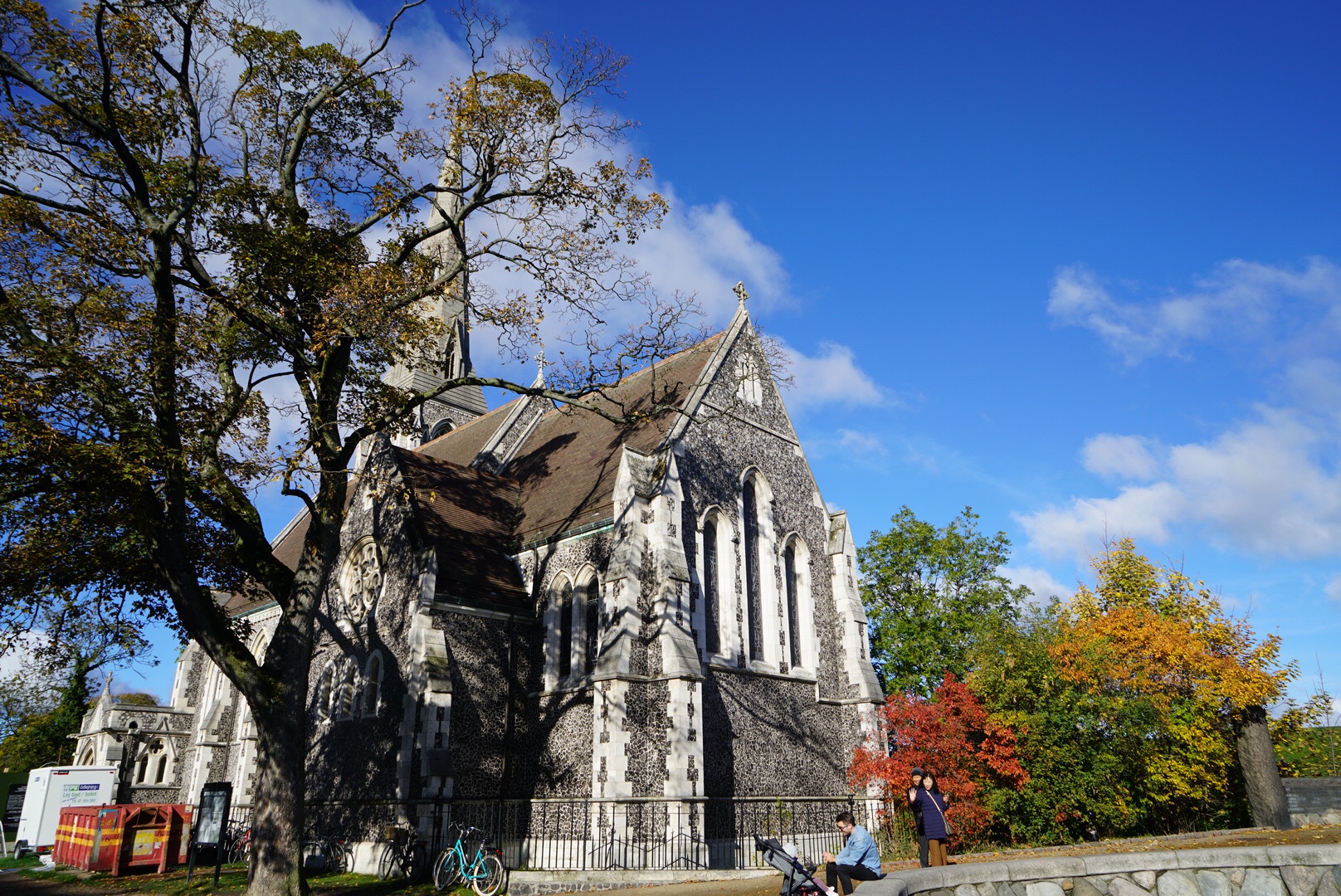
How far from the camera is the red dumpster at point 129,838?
1830 cm

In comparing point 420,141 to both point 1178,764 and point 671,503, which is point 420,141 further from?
point 1178,764

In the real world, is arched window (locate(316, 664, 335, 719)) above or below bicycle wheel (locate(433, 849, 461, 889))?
above

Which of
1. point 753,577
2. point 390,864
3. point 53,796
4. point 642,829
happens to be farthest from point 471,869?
point 53,796

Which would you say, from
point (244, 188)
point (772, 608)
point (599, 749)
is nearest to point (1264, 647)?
point (772, 608)

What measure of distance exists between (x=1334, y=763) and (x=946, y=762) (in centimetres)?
2100

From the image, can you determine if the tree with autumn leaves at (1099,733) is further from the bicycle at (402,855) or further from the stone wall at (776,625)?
the bicycle at (402,855)

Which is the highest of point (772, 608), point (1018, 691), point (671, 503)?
point (671, 503)

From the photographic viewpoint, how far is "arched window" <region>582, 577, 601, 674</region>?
18141mm

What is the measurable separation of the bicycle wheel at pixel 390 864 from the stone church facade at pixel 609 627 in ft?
2.14

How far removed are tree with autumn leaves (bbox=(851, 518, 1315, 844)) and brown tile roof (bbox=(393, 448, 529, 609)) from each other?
8.98 meters

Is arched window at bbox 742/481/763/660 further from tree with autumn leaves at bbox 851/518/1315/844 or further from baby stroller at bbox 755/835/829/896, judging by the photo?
baby stroller at bbox 755/835/829/896

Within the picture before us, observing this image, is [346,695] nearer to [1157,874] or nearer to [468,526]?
[468,526]

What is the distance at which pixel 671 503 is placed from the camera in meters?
17.8

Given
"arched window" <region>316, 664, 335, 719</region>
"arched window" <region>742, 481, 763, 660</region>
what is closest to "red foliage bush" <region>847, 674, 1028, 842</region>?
"arched window" <region>742, 481, 763, 660</region>
